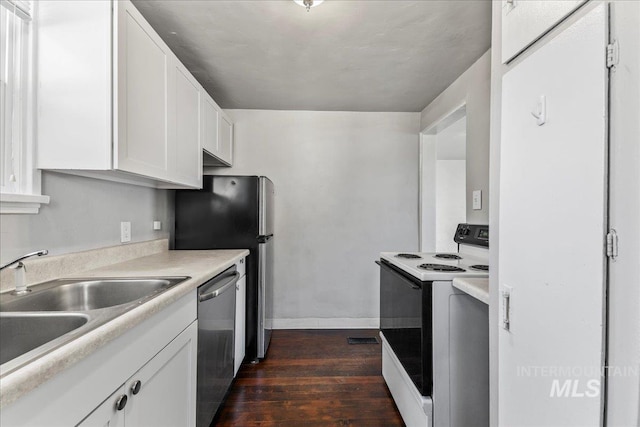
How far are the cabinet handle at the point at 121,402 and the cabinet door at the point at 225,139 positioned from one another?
2.13 metres

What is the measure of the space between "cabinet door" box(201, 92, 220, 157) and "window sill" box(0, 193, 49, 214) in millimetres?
1225

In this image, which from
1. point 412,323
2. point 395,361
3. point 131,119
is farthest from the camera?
point 395,361

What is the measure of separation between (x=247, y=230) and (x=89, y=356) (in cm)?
170

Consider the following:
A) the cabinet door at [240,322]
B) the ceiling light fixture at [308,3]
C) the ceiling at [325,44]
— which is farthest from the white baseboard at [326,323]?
the ceiling light fixture at [308,3]

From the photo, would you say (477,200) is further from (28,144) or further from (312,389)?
(28,144)

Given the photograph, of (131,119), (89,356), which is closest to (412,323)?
(89,356)

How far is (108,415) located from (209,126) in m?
2.09

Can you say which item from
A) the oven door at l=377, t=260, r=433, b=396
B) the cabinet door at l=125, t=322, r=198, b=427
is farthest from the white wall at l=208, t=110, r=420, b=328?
the cabinet door at l=125, t=322, r=198, b=427

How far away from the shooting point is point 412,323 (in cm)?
154

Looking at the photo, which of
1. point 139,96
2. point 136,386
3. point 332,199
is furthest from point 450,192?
point 136,386

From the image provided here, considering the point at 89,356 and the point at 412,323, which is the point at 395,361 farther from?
the point at 89,356

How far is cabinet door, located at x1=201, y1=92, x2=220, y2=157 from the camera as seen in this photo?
235 centimetres

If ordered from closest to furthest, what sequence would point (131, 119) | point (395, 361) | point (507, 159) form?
point (507, 159) → point (131, 119) → point (395, 361)

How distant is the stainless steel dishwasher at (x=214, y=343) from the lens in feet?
4.82
